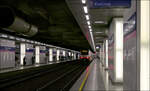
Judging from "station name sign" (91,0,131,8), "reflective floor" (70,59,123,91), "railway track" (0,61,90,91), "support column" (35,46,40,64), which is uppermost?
"station name sign" (91,0,131,8)

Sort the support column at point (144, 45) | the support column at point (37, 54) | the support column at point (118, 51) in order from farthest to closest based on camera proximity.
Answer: the support column at point (37, 54), the support column at point (118, 51), the support column at point (144, 45)

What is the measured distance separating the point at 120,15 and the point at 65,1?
4.17m

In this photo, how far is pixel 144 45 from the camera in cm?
352

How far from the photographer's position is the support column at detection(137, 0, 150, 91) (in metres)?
3.51

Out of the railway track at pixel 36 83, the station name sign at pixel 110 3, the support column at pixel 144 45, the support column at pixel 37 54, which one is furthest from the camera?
the support column at pixel 37 54

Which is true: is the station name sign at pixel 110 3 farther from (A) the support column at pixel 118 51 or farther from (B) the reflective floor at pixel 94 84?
(A) the support column at pixel 118 51

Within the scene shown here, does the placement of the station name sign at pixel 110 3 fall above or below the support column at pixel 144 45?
above

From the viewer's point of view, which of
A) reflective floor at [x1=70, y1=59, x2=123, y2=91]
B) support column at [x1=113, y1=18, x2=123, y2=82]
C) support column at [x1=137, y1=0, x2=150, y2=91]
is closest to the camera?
support column at [x1=137, y1=0, x2=150, y2=91]

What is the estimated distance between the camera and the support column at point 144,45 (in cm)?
351

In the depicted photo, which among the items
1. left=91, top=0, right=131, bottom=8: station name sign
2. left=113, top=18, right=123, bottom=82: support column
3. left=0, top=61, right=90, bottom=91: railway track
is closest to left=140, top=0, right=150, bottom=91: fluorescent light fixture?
left=91, top=0, right=131, bottom=8: station name sign

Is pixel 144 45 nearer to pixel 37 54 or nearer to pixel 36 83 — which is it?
pixel 36 83

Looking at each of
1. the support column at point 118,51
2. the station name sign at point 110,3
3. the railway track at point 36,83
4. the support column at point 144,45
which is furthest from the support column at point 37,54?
the support column at point 144,45

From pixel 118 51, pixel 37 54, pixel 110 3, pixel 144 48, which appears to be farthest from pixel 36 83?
pixel 37 54

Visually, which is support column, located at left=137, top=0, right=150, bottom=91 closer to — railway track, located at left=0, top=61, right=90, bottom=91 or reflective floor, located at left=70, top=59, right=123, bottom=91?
reflective floor, located at left=70, top=59, right=123, bottom=91
